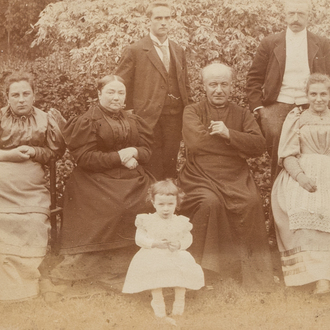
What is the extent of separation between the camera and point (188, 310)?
148 inches

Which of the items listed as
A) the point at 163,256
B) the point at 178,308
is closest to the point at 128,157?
the point at 163,256

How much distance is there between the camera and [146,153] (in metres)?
4.26

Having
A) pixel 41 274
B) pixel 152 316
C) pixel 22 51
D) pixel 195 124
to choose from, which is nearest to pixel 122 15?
pixel 22 51

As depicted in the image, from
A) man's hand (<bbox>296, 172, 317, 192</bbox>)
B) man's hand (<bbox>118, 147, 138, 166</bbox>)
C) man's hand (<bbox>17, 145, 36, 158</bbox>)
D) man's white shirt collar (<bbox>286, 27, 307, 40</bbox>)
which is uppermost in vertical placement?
man's white shirt collar (<bbox>286, 27, 307, 40</bbox>)

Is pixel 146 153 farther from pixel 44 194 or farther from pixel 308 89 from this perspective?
pixel 308 89

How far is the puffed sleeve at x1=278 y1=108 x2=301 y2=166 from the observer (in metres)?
4.19

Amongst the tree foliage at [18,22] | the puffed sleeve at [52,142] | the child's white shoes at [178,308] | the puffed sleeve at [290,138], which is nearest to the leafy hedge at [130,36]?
the tree foliage at [18,22]

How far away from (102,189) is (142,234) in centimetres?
54

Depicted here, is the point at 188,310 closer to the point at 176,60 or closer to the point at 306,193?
the point at 306,193

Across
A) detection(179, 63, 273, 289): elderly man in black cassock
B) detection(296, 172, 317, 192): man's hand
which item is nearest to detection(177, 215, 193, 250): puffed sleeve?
detection(179, 63, 273, 289): elderly man in black cassock

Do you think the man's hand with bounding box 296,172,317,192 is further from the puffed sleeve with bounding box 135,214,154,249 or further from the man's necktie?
the man's necktie

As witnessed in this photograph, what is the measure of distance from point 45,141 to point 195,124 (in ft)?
4.00

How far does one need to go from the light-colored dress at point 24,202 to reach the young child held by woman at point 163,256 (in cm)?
75

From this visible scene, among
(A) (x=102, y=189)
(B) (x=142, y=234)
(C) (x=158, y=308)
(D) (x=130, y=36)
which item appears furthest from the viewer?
(D) (x=130, y=36)
